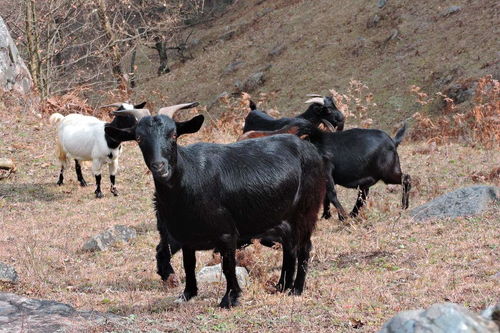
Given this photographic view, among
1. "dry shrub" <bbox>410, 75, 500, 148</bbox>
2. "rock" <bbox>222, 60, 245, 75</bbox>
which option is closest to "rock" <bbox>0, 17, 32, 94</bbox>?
"dry shrub" <bbox>410, 75, 500, 148</bbox>

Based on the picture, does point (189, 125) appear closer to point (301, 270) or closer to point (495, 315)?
point (301, 270)

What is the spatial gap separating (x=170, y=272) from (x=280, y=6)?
3258cm

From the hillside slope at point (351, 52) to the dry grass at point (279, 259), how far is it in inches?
314

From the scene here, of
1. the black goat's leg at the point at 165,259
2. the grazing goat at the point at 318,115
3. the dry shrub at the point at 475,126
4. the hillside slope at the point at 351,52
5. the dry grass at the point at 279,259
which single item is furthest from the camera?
the hillside slope at the point at 351,52

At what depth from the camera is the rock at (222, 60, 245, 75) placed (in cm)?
3127

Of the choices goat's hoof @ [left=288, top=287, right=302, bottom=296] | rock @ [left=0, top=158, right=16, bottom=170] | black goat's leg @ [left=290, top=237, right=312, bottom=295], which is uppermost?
black goat's leg @ [left=290, top=237, right=312, bottom=295]

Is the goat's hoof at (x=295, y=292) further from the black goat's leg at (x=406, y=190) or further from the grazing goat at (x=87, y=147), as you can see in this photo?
the grazing goat at (x=87, y=147)


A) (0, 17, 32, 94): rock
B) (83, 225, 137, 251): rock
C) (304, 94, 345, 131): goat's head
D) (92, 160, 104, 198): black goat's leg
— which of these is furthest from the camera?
(0, 17, 32, 94): rock

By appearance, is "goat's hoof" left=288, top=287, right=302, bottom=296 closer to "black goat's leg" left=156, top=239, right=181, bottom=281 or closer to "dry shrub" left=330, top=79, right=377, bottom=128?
"black goat's leg" left=156, top=239, right=181, bottom=281

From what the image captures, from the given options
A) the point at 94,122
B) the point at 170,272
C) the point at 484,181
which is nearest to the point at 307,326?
the point at 170,272

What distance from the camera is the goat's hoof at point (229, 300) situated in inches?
221

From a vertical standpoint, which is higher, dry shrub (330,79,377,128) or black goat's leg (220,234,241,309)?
black goat's leg (220,234,241,309)

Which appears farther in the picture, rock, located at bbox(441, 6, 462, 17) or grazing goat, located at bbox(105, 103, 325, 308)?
rock, located at bbox(441, 6, 462, 17)

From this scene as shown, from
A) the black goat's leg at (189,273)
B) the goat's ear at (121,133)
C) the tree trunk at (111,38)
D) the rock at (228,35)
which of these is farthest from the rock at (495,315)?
the rock at (228,35)
